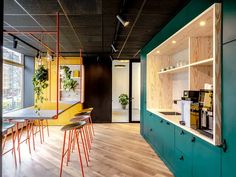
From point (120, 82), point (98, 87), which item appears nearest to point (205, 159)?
point (98, 87)

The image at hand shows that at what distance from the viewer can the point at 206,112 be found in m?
2.28

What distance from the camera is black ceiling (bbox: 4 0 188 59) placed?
3080 millimetres

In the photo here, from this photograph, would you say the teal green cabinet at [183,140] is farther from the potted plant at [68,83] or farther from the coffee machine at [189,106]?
the potted plant at [68,83]

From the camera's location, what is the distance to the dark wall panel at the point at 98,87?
8.31 m

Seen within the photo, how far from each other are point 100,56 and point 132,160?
5.01m

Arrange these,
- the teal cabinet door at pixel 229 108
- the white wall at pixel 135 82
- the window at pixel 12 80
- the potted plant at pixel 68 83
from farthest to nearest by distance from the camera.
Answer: the white wall at pixel 135 82
the potted plant at pixel 68 83
the window at pixel 12 80
the teal cabinet door at pixel 229 108

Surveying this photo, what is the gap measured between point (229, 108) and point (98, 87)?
6.82m

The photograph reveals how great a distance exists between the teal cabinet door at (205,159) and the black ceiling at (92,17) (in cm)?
206

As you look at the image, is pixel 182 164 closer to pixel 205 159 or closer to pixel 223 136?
A: pixel 205 159

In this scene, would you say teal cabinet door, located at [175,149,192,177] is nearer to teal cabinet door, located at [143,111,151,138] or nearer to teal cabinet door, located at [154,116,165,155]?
teal cabinet door, located at [154,116,165,155]

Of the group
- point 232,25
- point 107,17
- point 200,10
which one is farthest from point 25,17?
point 232,25

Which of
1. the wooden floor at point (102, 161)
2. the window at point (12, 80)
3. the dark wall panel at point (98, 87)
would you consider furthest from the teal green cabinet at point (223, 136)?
the window at point (12, 80)

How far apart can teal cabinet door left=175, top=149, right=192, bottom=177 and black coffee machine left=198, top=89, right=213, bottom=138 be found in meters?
0.54

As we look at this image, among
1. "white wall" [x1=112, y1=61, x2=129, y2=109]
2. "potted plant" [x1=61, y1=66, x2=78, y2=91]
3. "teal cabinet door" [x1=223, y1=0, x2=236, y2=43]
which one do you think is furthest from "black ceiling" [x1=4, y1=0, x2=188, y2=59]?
"white wall" [x1=112, y1=61, x2=129, y2=109]
